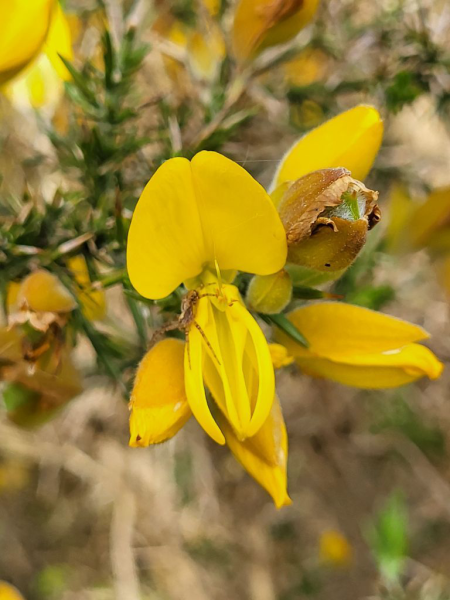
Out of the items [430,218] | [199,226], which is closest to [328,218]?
[199,226]

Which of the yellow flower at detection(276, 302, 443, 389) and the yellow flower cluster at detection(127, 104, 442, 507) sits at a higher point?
the yellow flower cluster at detection(127, 104, 442, 507)

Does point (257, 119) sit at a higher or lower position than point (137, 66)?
lower

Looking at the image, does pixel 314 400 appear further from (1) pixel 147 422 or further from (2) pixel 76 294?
(1) pixel 147 422

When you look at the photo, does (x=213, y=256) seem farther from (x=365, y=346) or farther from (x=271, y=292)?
(x=365, y=346)

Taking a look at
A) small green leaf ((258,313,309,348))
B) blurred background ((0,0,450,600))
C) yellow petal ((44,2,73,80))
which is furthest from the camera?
blurred background ((0,0,450,600))

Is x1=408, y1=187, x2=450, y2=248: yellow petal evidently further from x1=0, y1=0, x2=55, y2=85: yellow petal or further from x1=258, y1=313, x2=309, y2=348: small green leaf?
x1=0, y1=0, x2=55, y2=85: yellow petal

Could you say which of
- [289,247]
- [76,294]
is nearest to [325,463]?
[76,294]

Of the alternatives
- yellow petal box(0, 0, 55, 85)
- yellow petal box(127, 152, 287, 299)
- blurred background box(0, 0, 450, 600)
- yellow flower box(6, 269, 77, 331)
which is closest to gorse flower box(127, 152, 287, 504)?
yellow petal box(127, 152, 287, 299)
